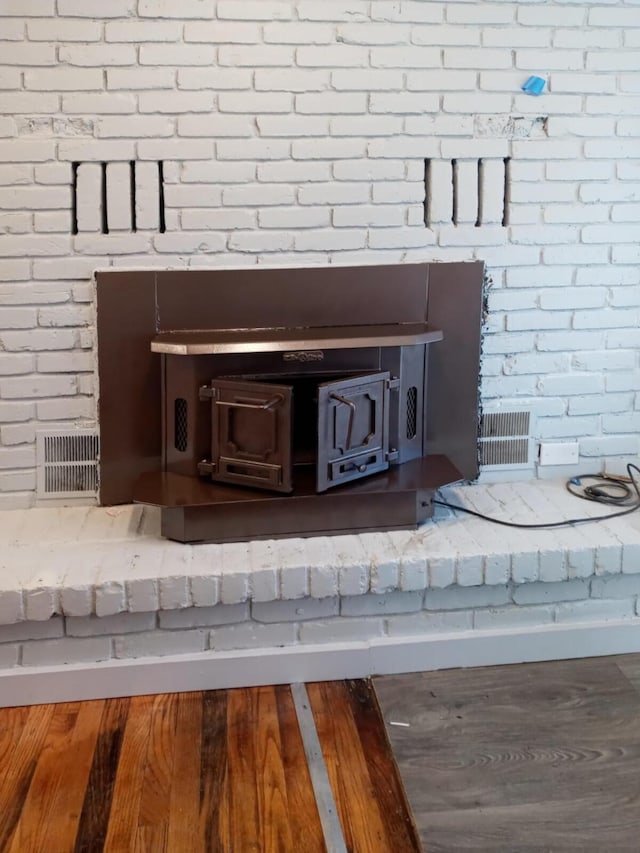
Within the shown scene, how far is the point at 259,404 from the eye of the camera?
7.06 feet

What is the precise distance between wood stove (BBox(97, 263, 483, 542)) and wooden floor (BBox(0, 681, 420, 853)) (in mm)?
462

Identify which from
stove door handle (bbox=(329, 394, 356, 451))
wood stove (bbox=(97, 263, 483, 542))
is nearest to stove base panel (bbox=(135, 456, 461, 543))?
wood stove (bbox=(97, 263, 483, 542))

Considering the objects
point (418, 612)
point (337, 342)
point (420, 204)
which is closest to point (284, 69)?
point (420, 204)

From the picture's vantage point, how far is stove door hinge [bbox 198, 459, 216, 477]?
7.39ft

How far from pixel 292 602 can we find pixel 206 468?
44cm

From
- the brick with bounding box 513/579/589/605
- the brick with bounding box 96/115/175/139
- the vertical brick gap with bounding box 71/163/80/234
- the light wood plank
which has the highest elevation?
the brick with bounding box 96/115/175/139

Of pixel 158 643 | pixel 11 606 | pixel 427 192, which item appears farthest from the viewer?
pixel 427 192

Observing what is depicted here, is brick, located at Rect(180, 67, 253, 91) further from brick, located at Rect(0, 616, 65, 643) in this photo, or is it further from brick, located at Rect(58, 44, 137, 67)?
brick, located at Rect(0, 616, 65, 643)

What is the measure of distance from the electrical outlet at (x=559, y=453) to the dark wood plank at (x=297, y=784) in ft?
3.76

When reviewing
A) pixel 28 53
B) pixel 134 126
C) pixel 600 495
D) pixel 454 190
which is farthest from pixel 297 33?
pixel 600 495

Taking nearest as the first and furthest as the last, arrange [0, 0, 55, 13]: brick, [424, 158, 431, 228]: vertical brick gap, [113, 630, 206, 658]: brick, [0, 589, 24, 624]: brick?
[0, 589, 24, 624]: brick → [113, 630, 206, 658]: brick → [0, 0, 55, 13]: brick → [424, 158, 431, 228]: vertical brick gap

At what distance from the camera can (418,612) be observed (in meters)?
2.22

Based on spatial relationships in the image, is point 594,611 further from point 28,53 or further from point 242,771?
point 28,53

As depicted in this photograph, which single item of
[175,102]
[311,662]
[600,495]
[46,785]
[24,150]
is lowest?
[46,785]
